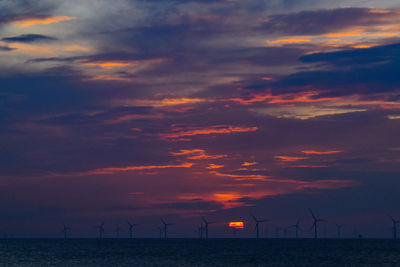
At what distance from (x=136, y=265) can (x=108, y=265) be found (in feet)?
27.7

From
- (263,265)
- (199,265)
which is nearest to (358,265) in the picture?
(263,265)

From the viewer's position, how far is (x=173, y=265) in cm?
16662

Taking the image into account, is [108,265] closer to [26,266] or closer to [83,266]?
[83,266]

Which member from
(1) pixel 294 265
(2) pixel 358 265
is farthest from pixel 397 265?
(1) pixel 294 265

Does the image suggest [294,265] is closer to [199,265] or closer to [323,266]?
[323,266]

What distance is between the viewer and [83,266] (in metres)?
164

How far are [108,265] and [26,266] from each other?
2289cm

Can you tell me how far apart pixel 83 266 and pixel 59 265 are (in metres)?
9.55

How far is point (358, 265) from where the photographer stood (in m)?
167

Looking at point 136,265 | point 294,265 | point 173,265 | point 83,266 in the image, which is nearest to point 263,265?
point 294,265

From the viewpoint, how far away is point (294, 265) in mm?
169500

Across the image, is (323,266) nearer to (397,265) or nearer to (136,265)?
(397,265)

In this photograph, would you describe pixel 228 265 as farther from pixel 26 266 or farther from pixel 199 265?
pixel 26 266

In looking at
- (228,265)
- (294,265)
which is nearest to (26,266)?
(228,265)
